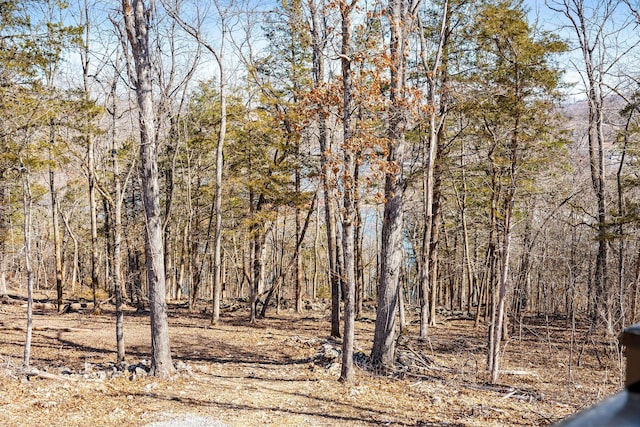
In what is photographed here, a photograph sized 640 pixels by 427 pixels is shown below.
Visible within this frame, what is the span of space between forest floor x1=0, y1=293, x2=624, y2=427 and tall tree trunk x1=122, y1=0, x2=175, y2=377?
561mm

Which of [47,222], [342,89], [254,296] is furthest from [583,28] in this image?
[47,222]

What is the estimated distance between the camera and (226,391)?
798 centimetres

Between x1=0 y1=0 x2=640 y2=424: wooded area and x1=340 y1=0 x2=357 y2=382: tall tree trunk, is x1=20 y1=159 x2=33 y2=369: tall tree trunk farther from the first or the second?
x1=340 y1=0 x2=357 y2=382: tall tree trunk

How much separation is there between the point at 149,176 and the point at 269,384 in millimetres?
4480

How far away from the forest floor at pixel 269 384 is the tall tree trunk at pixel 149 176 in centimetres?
56

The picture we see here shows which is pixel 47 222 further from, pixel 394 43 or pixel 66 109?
pixel 394 43

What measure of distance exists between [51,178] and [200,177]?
23.2 feet

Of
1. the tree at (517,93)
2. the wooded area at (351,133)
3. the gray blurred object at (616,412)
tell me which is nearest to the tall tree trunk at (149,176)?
the wooded area at (351,133)

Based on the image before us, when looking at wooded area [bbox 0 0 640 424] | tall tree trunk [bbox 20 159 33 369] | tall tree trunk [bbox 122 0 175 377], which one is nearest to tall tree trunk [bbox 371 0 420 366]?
wooded area [bbox 0 0 640 424]

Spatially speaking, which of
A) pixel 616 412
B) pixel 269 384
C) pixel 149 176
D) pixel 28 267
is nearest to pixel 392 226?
pixel 269 384

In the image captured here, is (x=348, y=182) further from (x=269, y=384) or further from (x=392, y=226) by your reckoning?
(x=269, y=384)

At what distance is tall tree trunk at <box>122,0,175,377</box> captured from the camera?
8.15m

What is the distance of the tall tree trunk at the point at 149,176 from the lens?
8148mm

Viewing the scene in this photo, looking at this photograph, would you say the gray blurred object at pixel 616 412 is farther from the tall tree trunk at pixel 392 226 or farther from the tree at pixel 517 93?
the tree at pixel 517 93
